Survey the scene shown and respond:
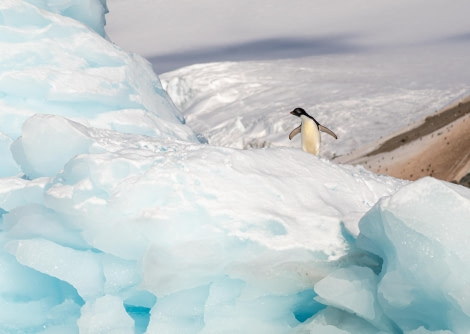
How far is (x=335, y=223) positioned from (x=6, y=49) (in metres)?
7.79

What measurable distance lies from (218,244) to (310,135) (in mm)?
5113

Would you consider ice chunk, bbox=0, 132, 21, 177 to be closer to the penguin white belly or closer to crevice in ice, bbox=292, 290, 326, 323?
the penguin white belly

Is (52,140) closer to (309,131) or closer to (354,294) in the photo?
(354,294)

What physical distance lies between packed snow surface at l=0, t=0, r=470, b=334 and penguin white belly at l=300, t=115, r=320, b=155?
9.64 feet

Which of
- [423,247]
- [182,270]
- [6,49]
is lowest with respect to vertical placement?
[182,270]

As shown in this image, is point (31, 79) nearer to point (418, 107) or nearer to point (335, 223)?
point (335, 223)

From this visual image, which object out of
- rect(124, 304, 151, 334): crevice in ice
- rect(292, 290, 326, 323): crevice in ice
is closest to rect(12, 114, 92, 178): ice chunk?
rect(124, 304, 151, 334): crevice in ice

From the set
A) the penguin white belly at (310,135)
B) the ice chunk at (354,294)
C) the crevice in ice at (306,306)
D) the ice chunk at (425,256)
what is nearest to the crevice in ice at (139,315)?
the crevice in ice at (306,306)

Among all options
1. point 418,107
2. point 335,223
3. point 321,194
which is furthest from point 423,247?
point 418,107

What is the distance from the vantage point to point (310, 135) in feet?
34.3

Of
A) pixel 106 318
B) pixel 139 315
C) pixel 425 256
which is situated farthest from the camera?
pixel 139 315

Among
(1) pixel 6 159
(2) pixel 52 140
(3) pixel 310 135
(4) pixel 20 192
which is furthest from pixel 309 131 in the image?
(4) pixel 20 192

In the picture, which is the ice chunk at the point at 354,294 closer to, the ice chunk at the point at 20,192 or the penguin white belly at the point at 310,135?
the ice chunk at the point at 20,192

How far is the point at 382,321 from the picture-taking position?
17.4 feet
